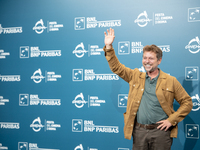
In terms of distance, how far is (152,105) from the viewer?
2.39 metres

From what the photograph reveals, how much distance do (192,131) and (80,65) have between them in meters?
1.93

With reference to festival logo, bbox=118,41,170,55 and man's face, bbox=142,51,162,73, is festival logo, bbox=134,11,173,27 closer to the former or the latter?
festival logo, bbox=118,41,170,55

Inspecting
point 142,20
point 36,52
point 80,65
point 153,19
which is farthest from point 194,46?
point 36,52

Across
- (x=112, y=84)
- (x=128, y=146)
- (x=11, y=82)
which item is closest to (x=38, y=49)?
(x=11, y=82)

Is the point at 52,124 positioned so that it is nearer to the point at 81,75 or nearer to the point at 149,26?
the point at 81,75

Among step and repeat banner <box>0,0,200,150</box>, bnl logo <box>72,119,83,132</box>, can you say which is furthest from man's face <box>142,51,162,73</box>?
bnl logo <box>72,119,83,132</box>

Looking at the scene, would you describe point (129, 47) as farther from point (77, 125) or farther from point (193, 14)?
point (77, 125)

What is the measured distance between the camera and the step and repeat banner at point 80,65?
3193mm

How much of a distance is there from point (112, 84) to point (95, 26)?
97 centimetres

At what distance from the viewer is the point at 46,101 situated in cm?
375

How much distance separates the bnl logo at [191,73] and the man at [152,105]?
765mm

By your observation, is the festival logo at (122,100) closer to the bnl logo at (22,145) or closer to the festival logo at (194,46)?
the festival logo at (194,46)

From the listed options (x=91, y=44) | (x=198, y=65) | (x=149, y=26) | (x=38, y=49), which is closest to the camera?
(x=198, y=65)

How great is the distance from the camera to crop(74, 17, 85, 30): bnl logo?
3.63 metres
